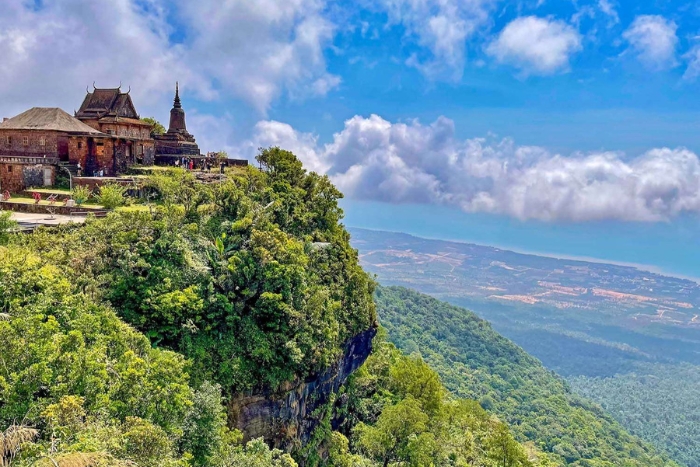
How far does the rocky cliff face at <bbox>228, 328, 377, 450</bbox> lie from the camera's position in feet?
75.3

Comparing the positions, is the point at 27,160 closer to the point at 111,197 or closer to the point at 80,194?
the point at 80,194

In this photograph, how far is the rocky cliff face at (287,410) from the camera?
22938 mm

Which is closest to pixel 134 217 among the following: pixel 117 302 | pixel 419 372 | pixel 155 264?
pixel 155 264

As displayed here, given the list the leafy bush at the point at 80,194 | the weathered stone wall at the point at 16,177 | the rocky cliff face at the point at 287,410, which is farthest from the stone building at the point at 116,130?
the rocky cliff face at the point at 287,410

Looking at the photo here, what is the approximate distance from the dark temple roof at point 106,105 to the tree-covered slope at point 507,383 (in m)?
56.0

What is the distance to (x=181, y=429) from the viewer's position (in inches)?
667

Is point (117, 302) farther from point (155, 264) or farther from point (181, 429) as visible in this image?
point (181, 429)

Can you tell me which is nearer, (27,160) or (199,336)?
(199,336)

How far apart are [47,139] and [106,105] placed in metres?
6.88

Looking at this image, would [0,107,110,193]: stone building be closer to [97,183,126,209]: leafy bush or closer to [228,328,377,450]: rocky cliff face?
[97,183,126,209]: leafy bush

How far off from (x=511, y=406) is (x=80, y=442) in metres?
77.5

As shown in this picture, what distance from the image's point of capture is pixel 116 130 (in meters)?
41.5

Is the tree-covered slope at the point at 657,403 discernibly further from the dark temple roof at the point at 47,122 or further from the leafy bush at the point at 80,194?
the dark temple roof at the point at 47,122

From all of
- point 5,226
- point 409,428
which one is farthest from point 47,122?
point 409,428
